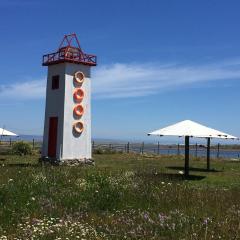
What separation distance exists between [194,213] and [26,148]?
33.6 metres

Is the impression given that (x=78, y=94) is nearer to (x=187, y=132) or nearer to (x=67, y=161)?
(x=67, y=161)

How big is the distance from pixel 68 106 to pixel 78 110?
0.83m

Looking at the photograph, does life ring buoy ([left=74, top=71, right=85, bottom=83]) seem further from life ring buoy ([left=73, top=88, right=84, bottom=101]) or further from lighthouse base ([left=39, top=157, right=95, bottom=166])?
lighthouse base ([left=39, top=157, right=95, bottom=166])

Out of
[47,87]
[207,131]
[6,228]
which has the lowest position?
[6,228]

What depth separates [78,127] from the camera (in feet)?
108

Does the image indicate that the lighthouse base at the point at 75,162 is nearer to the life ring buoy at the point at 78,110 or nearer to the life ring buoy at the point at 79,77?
the life ring buoy at the point at 78,110

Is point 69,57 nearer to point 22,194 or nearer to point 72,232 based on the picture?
point 22,194

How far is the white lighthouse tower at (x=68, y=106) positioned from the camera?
32.2 meters

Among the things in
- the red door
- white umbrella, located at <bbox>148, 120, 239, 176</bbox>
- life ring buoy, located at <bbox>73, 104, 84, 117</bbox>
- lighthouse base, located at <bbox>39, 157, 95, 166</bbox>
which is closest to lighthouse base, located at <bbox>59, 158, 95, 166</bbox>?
lighthouse base, located at <bbox>39, 157, 95, 166</bbox>

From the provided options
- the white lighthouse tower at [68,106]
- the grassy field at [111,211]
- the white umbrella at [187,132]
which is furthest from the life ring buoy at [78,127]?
the grassy field at [111,211]

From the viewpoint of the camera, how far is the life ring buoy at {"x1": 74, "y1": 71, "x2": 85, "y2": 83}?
32781mm

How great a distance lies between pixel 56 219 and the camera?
10477 mm

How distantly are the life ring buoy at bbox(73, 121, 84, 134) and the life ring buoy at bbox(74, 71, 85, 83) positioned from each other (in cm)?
263

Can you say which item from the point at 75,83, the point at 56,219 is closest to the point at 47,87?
the point at 75,83
